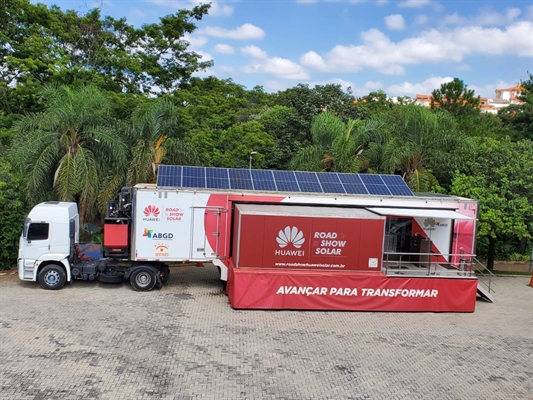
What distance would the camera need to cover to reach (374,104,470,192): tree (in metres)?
20.2

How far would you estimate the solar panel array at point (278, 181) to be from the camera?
15656 millimetres

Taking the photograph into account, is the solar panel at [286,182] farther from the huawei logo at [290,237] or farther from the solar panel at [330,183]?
the huawei logo at [290,237]

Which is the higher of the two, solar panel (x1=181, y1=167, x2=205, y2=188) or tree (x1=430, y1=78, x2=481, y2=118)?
tree (x1=430, y1=78, x2=481, y2=118)

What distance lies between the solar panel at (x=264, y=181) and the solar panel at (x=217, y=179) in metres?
0.98

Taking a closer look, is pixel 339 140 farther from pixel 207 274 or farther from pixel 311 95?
pixel 311 95

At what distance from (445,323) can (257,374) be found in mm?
6723

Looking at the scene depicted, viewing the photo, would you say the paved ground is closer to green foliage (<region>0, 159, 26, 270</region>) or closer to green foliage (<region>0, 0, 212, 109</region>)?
green foliage (<region>0, 159, 26, 270</region>)

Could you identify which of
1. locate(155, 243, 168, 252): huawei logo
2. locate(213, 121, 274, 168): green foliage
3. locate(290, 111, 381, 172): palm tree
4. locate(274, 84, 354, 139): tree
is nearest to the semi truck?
locate(155, 243, 168, 252): huawei logo

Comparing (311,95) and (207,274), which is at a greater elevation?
(311,95)

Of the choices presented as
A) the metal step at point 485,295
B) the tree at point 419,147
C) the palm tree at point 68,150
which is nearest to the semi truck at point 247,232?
the metal step at point 485,295

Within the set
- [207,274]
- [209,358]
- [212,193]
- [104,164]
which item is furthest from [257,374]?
[104,164]

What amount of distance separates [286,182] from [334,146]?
17.0 feet

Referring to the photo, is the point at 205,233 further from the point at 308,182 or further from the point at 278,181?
the point at 308,182

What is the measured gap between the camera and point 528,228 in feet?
60.4
